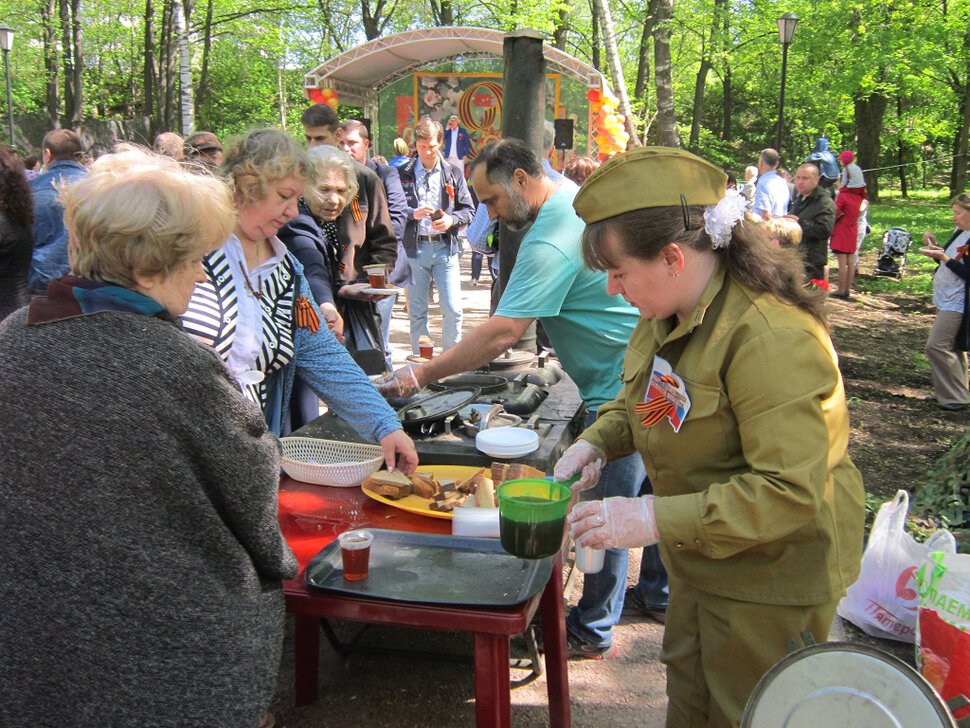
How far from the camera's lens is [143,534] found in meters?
1.35

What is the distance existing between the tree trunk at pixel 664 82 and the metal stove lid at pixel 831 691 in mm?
10751

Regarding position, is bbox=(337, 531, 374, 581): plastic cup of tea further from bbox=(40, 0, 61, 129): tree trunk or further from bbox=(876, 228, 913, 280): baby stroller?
bbox=(40, 0, 61, 129): tree trunk

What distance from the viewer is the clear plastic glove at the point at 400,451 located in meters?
2.44

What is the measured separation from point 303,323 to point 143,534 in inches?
52.6

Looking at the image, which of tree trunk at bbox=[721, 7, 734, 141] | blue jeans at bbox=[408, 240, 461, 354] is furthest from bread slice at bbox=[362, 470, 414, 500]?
tree trunk at bbox=[721, 7, 734, 141]

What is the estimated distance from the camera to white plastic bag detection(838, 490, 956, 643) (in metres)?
3.01

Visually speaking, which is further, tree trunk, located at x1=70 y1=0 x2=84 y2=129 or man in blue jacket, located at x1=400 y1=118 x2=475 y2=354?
tree trunk, located at x1=70 y1=0 x2=84 y2=129

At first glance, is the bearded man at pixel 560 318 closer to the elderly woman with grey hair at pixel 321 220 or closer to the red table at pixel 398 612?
the red table at pixel 398 612

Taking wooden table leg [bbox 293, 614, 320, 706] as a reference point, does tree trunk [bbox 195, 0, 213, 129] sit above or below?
above

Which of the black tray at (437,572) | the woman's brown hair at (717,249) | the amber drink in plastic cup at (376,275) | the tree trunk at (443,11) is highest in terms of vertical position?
the tree trunk at (443,11)

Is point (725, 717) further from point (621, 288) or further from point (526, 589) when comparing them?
point (621, 288)

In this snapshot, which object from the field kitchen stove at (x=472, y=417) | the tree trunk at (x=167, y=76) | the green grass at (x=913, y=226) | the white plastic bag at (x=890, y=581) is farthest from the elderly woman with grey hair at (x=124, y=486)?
the tree trunk at (x=167, y=76)

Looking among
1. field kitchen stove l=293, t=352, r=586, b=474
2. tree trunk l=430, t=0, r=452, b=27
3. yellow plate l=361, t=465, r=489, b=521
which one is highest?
tree trunk l=430, t=0, r=452, b=27

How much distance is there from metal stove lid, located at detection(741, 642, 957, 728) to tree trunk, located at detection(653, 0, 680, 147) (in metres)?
10.8
